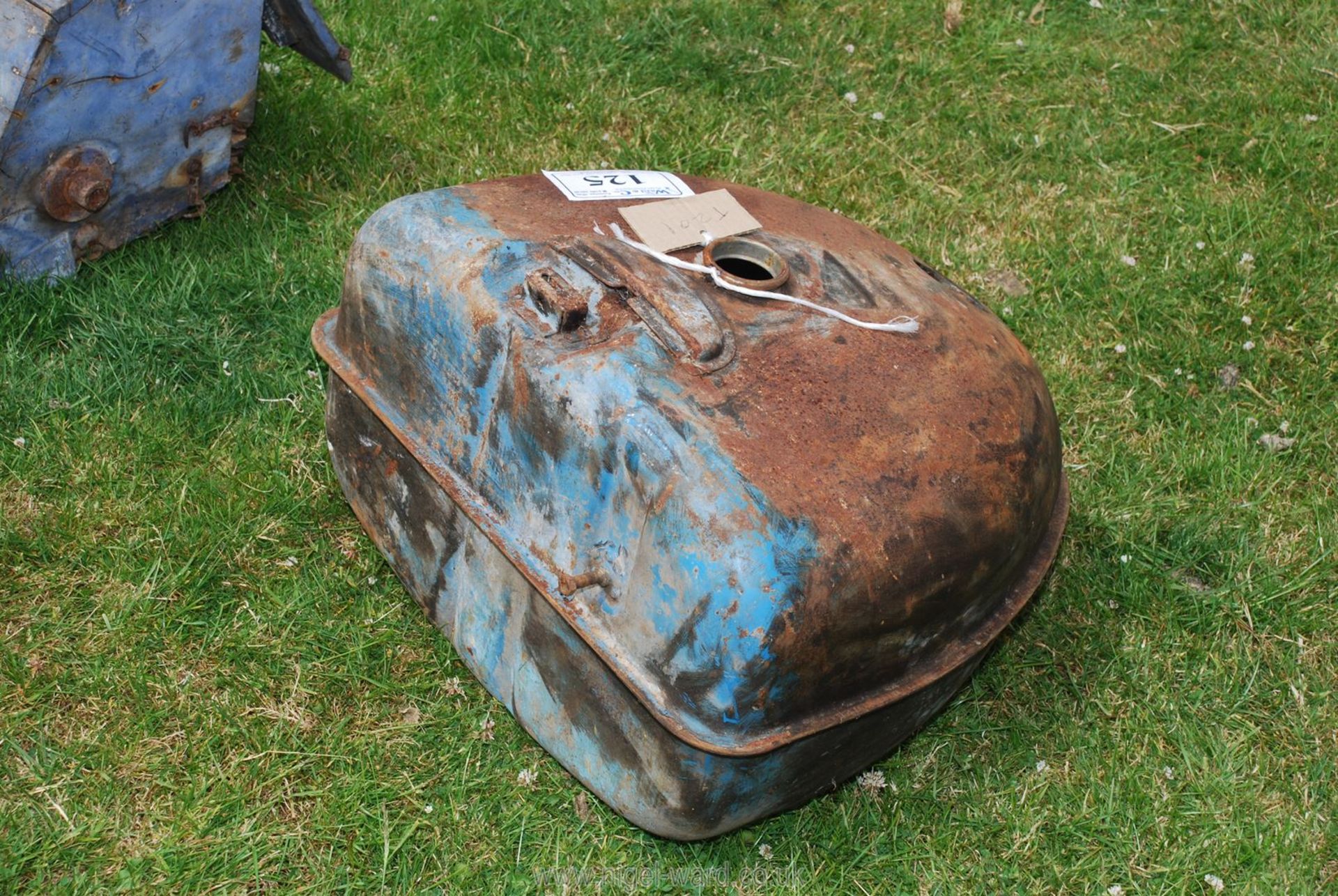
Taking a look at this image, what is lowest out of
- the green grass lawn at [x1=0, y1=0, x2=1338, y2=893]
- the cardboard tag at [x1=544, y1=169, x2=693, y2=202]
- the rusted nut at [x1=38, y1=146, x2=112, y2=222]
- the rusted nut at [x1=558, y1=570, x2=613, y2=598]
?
the green grass lawn at [x1=0, y1=0, x2=1338, y2=893]

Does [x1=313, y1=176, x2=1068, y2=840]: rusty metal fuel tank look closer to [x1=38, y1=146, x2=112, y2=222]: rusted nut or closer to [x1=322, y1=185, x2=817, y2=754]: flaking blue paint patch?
[x1=322, y1=185, x2=817, y2=754]: flaking blue paint patch

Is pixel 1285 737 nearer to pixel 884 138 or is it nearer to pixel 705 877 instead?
pixel 705 877

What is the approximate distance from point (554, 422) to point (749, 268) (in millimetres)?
631

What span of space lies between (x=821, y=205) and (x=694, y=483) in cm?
222

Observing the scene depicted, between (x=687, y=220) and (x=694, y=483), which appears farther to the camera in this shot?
(x=687, y=220)

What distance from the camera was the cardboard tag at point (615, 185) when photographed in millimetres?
2588

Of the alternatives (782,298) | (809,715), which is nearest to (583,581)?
(809,715)

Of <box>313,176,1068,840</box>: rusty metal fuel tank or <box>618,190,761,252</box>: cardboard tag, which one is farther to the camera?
<box>618,190,761,252</box>: cardboard tag

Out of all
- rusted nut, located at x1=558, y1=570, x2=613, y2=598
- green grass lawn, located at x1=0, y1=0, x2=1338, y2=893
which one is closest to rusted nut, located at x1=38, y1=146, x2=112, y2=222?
green grass lawn, located at x1=0, y1=0, x2=1338, y2=893

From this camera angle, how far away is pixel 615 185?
104 inches

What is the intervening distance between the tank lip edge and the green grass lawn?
455 mm

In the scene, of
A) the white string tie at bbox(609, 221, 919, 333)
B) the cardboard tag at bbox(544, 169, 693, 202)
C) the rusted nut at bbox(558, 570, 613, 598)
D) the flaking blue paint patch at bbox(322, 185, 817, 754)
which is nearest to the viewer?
the flaking blue paint patch at bbox(322, 185, 817, 754)

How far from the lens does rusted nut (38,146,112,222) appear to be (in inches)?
120

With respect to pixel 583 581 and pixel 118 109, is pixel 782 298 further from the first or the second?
pixel 118 109
